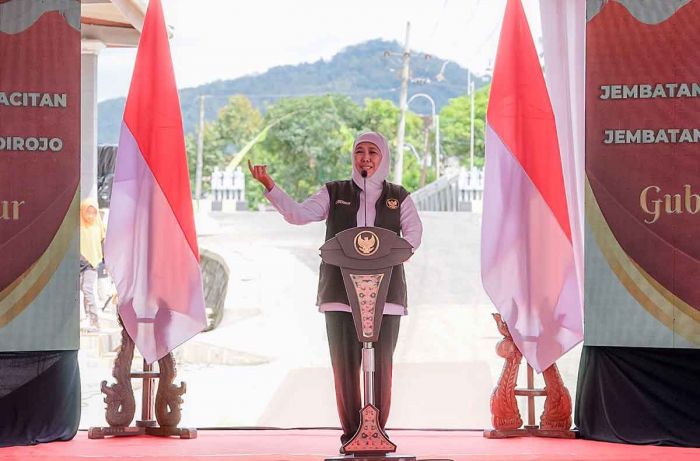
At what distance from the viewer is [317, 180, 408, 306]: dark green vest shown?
409cm

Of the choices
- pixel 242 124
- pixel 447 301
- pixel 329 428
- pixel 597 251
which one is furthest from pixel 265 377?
pixel 242 124

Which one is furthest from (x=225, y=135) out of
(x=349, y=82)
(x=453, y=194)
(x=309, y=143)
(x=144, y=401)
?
(x=144, y=401)

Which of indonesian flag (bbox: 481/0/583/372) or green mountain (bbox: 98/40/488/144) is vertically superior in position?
green mountain (bbox: 98/40/488/144)

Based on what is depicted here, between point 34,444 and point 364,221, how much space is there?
1902 millimetres

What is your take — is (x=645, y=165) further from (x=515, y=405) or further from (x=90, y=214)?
(x=90, y=214)

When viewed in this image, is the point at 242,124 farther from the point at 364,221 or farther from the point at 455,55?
the point at 364,221

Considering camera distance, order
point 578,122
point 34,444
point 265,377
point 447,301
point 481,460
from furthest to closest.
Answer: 1. point 447,301
2. point 265,377
3. point 578,122
4. point 34,444
5. point 481,460

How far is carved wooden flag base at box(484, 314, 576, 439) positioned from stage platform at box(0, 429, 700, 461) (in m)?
0.08

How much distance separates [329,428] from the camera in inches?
195

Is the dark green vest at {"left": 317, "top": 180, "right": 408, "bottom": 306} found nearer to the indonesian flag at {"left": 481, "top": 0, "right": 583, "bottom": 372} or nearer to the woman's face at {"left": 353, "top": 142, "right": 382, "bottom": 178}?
the woman's face at {"left": 353, "top": 142, "right": 382, "bottom": 178}

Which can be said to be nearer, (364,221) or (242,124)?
(364,221)

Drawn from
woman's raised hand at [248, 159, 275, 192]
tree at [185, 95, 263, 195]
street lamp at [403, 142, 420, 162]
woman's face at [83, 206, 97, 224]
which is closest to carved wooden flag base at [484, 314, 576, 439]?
woman's raised hand at [248, 159, 275, 192]

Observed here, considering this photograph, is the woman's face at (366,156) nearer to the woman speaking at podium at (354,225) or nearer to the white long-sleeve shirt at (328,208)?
the woman speaking at podium at (354,225)

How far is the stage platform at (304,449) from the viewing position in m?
4.04
